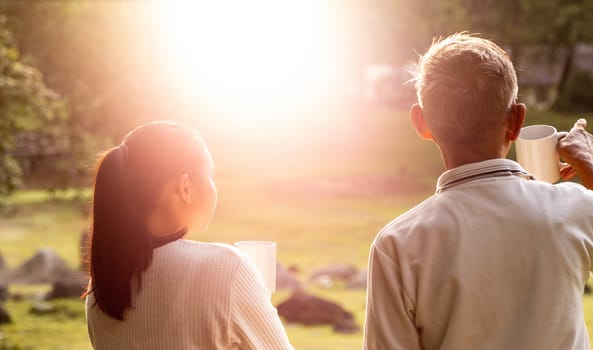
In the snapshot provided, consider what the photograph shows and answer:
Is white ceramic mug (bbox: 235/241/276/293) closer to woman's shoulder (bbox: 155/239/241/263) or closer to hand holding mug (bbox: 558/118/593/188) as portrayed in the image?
woman's shoulder (bbox: 155/239/241/263)

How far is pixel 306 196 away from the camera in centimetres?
2130

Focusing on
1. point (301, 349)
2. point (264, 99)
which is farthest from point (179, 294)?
point (264, 99)

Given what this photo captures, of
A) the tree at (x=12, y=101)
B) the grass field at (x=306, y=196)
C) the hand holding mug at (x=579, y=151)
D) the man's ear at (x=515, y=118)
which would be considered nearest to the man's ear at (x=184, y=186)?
the man's ear at (x=515, y=118)

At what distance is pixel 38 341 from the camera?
367 inches

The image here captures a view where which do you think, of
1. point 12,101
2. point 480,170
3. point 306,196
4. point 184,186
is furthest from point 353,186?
point 480,170

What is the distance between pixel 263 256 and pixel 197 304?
1.17ft

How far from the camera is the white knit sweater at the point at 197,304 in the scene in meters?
1.67

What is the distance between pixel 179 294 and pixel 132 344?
0.48ft

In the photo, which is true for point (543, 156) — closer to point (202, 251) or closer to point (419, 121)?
point (419, 121)

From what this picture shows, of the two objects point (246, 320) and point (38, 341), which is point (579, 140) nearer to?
point (246, 320)

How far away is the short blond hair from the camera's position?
1.48 m

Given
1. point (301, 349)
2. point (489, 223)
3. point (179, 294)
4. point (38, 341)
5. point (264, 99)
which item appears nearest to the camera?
point (489, 223)

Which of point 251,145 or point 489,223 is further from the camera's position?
point 251,145

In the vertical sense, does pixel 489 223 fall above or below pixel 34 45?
above
